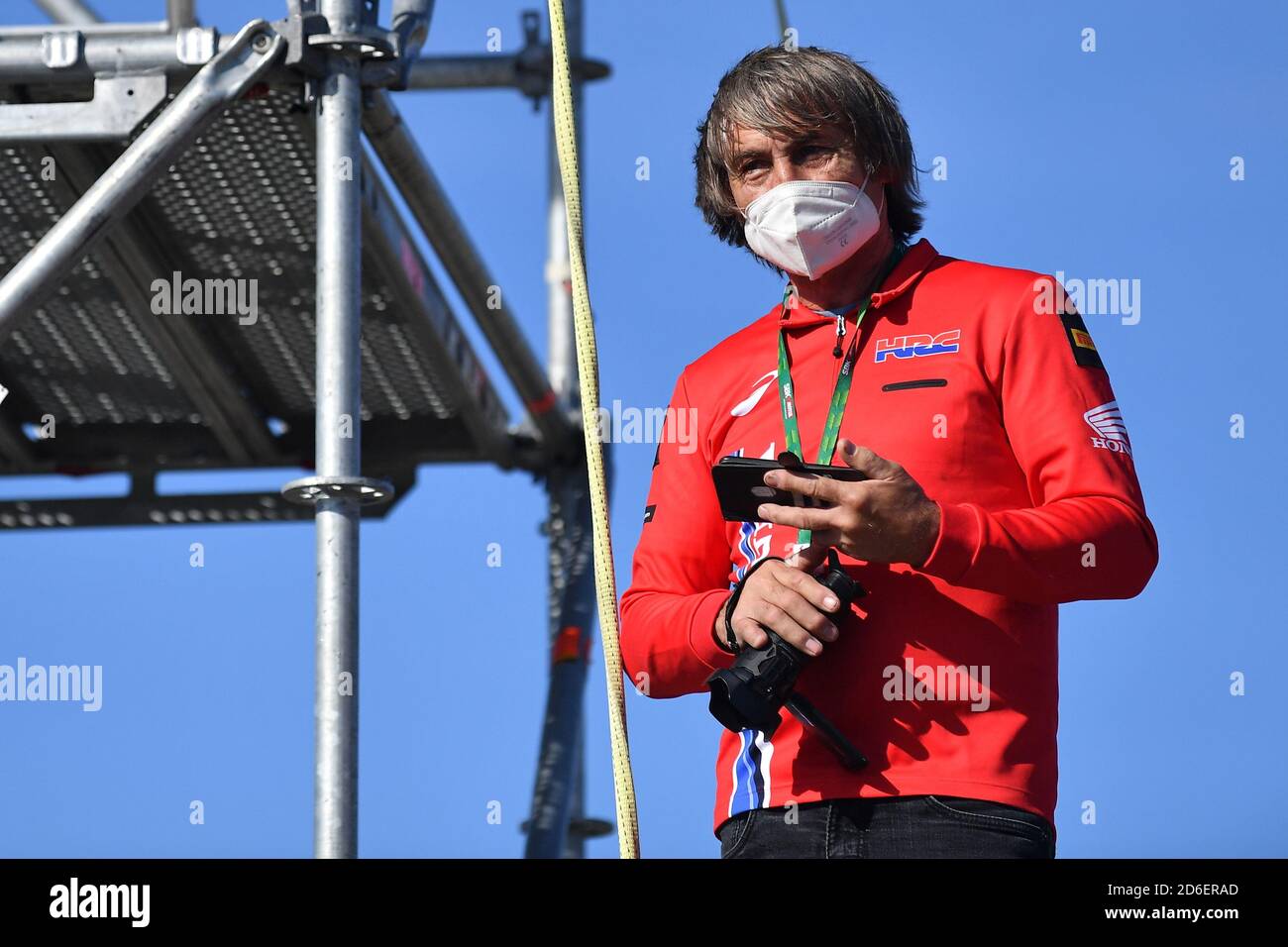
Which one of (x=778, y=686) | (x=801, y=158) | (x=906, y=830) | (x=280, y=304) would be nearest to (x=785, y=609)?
(x=778, y=686)

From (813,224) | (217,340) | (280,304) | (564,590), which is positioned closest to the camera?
(813,224)

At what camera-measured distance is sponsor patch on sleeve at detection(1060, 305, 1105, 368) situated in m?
3.76

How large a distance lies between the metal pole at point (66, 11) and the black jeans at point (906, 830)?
235 inches

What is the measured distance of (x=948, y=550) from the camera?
136 inches

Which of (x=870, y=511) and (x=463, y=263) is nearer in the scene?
(x=870, y=511)

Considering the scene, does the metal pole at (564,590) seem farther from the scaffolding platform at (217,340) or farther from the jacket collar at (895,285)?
the jacket collar at (895,285)

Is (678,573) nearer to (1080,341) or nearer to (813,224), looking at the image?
(813,224)

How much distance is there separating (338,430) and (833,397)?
2.60 meters

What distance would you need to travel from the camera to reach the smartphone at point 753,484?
3.46m

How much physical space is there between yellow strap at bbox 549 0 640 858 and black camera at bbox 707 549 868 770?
1.27 feet

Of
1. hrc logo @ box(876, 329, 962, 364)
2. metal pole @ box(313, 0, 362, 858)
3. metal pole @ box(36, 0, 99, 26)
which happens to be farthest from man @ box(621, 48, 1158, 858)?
metal pole @ box(36, 0, 99, 26)

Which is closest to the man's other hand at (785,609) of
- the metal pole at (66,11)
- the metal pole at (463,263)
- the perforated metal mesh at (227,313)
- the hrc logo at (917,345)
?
the hrc logo at (917,345)
